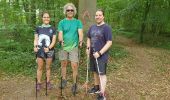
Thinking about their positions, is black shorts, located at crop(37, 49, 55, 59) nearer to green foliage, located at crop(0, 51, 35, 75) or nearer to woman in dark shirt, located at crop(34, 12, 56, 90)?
woman in dark shirt, located at crop(34, 12, 56, 90)

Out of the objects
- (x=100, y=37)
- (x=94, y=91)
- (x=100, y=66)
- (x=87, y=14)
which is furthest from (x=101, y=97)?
(x=87, y=14)

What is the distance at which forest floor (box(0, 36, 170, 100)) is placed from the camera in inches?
292

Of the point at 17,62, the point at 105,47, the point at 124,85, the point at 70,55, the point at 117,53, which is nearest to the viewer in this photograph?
the point at 105,47

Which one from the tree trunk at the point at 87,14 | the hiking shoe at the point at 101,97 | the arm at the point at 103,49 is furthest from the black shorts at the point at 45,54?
the tree trunk at the point at 87,14

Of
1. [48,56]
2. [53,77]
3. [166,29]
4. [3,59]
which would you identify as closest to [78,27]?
[48,56]

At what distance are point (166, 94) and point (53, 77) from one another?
3009 millimetres

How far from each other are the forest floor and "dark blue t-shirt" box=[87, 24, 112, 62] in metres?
1.26

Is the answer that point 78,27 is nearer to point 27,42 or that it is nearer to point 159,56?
point 27,42

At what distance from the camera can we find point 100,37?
6531 millimetres

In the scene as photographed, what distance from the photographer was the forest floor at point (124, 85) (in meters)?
7.41

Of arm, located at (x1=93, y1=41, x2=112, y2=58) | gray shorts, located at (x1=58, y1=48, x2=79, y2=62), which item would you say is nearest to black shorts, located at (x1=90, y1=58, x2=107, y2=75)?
arm, located at (x1=93, y1=41, x2=112, y2=58)

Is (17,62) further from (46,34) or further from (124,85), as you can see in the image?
(124,85)

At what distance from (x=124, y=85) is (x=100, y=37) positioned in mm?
2431

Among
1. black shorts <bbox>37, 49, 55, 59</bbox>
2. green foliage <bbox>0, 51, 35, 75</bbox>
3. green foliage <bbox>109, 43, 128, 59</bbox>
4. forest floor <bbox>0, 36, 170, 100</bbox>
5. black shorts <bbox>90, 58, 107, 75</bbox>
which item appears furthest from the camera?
green foliage <bbox>109, 43, 128, 59</bbox>
